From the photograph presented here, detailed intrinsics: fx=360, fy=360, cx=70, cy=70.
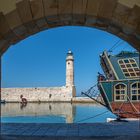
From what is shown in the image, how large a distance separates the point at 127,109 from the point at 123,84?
142 centimetres

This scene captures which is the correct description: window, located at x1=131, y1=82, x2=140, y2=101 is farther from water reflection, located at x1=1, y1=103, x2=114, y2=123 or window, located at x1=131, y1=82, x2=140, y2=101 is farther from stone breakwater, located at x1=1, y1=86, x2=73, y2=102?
stone breakwater, located at x1=1, y1=86, x2=73, y2=102

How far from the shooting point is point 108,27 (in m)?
4.45

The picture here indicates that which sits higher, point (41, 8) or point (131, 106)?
point (41, 8)

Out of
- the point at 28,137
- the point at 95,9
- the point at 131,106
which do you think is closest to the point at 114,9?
the point at 95,9

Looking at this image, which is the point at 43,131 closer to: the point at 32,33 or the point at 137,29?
the point at 32,33

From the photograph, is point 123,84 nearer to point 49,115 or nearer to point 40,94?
point 49,115

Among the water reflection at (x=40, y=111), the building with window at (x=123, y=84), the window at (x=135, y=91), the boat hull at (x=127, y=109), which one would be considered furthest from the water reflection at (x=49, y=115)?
the window at (x=135, y=91)

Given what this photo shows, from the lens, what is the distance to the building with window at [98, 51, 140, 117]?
19.8 m

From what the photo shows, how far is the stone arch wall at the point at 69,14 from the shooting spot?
3936 millimetres

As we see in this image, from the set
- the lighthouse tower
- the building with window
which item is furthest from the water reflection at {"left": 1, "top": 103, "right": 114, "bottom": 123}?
the lighthouse tower

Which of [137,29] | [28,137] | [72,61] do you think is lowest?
[28,137]

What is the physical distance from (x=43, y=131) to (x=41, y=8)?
5027mm

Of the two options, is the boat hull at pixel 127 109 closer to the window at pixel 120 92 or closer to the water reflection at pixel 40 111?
the window at pixel 120 92

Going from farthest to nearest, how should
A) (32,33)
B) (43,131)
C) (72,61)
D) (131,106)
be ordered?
(72,61) → (131,106) → (43,131) → (32,33)
